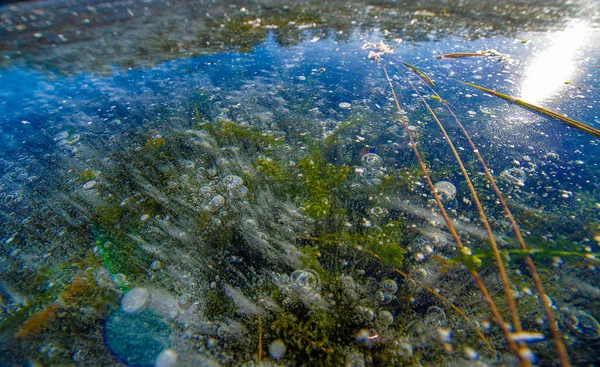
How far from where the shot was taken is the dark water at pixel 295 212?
40.0 inches

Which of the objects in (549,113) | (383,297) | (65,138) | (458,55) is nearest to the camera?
(383,297)

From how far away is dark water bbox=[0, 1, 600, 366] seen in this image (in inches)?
40.0

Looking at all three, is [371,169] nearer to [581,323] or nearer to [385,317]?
[385,317]

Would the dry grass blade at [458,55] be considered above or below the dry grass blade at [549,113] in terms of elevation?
above

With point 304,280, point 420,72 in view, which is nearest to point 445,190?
point 304,280

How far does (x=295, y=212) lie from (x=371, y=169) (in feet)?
2.01

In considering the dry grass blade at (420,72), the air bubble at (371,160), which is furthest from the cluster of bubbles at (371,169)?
the dry grass blade at (420,72)

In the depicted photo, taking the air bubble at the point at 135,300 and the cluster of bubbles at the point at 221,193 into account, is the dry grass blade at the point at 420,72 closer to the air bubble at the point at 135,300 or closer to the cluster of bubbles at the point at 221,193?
the cluster of bubbles at the point at 221,193

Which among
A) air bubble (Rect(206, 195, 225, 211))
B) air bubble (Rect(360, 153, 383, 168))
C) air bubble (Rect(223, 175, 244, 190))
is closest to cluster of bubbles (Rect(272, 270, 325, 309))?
air bubble (Rect(206, 195, 225, 211))

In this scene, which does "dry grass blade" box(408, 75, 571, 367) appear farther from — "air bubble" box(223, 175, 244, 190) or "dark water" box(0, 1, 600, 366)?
"air bubble" box(223, 175, 244, 190)

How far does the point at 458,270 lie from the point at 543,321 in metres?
0.32

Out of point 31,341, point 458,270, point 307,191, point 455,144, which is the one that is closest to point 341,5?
point 455,144

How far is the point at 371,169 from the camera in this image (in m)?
1.69

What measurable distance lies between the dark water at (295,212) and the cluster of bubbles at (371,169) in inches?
0.5
